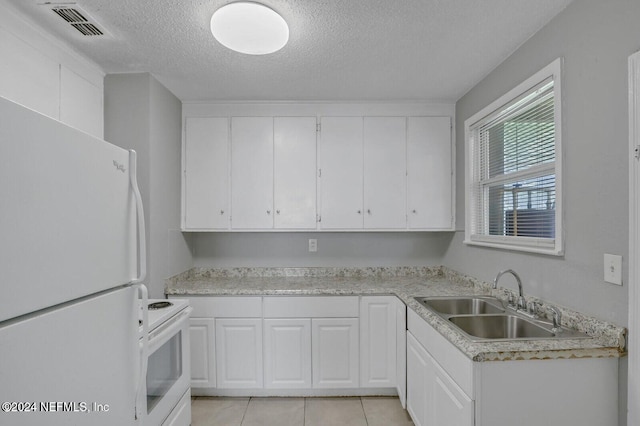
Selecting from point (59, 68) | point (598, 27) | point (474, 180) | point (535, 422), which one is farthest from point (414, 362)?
point (59, 68)

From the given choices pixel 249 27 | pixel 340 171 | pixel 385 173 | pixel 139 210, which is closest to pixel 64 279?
pixel 139 210

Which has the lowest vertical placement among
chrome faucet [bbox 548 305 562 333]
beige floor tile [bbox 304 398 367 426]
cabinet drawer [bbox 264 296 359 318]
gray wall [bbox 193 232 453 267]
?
beige floor tile [bbox 304 398 367 426]

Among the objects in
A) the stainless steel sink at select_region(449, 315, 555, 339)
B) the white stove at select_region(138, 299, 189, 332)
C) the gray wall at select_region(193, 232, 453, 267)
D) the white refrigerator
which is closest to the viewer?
the white refrigerator

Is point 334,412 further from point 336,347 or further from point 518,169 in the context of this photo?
point 518,169

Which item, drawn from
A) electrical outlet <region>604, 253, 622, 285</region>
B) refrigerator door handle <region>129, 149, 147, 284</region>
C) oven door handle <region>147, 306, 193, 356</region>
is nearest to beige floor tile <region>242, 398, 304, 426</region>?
oven door handle <region>147, 306, 193, 356</region>

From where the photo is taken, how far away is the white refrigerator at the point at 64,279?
2.17ft

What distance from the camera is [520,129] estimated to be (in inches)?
79.2

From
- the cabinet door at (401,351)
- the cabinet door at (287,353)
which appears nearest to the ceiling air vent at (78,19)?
the cabinet door at (287,353)

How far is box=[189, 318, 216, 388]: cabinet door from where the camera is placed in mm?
2482

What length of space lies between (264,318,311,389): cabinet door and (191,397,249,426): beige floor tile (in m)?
0.25

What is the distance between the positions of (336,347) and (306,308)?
38cm

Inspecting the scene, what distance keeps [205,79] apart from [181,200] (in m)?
1.02

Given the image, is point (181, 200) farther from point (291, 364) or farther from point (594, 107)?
point (594, 107)

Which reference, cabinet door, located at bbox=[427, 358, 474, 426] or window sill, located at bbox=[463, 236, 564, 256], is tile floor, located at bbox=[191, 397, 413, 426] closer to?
cabinet door, located at bbox=[427, 358, 474, 426]
